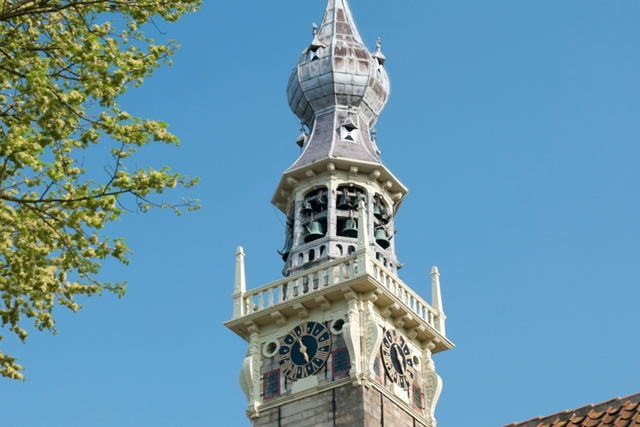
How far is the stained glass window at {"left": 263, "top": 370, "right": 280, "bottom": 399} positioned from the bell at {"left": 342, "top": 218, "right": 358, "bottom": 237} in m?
5.50

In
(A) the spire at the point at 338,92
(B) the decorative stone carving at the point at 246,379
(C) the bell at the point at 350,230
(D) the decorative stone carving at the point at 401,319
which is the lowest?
(B) the decorative stone carving at the point at 246,379

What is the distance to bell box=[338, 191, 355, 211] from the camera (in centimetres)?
3550

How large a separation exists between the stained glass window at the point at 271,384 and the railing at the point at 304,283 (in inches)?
81.2

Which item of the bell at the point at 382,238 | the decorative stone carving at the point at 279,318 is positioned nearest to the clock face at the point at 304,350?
the decorative stone carving at the point at 279,318

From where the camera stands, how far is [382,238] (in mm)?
35438

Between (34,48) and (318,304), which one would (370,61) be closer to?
(318,304)

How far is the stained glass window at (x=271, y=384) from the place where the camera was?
3142 centimetres

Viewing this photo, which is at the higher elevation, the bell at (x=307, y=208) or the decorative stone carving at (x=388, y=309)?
the bell at (x=307, y=208)

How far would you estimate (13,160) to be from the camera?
15.0 meters

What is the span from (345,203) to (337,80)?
589cm

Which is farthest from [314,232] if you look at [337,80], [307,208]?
[337,80]

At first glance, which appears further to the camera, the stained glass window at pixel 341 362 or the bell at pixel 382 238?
the bell at pixel 382 238

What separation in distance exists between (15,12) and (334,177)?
21081 millimetres

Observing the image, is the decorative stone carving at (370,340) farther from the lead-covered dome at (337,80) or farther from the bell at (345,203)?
the lead-covered dome at (337,80)
